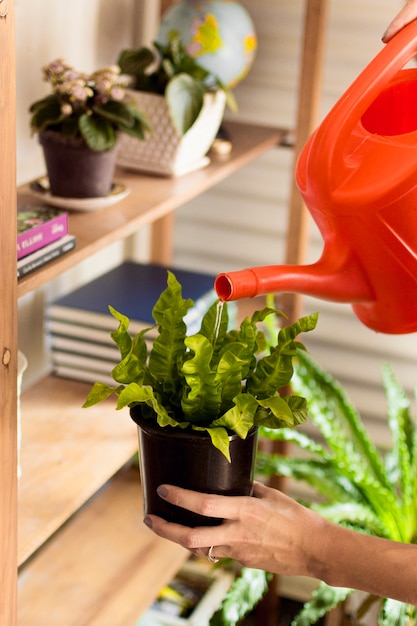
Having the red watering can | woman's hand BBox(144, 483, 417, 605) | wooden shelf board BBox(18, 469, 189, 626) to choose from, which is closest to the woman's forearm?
woman's hand BBox(144, 483, 417, 605)

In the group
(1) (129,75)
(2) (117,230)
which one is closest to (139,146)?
(1) (129,75)

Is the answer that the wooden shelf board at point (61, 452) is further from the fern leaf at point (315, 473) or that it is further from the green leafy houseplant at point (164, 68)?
the green leafy houseplant at point (164, 68)

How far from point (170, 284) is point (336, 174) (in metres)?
0.22

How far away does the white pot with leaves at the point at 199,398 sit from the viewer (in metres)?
0.94

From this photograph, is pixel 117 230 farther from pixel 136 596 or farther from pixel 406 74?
pixel 136 596

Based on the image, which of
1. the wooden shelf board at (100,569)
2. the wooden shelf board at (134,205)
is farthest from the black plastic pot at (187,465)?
the wooden shelf board at (100,569)

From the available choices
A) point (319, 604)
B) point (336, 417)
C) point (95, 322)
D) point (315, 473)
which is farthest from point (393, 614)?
point (95, 322)

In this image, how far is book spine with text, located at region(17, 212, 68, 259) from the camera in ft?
3.69

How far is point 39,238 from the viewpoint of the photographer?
1149mm

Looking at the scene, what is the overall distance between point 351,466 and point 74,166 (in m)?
0.87

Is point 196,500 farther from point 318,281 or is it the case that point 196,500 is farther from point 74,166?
point 74,166

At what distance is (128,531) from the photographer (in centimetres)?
176

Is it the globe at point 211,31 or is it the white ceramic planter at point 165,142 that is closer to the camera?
the white ceramic planter at point 165,142

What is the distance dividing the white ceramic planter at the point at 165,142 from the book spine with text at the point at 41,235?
1.33ft
